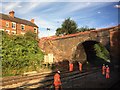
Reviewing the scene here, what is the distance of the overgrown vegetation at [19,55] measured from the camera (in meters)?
21.2

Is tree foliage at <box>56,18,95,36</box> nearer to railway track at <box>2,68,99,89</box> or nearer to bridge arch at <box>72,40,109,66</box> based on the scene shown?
bridge arch at <box>72,40,109,66</box>

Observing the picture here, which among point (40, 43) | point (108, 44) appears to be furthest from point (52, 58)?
point (108, 44)

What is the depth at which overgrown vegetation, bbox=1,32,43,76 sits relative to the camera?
2123 centimetres

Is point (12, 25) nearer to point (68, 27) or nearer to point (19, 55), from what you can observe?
point (68, 27)

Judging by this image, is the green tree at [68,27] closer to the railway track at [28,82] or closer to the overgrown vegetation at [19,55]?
→ the overgrown vegetation at [19,55]

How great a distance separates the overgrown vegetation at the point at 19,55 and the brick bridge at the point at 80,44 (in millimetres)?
2210

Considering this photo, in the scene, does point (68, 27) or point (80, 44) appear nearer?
point (80, 44)

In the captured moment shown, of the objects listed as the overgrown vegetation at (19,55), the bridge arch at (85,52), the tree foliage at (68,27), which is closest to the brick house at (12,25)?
the tree foliage at (68,27)

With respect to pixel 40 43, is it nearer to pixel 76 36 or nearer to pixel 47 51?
pixel 47 51

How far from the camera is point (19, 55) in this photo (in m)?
23.9

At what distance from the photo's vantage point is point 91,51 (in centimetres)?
3012

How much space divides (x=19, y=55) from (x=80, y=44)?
883 cm

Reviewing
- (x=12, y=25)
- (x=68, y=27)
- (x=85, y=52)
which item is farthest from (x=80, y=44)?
(x=12, y=25)

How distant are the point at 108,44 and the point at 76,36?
16.6ft
